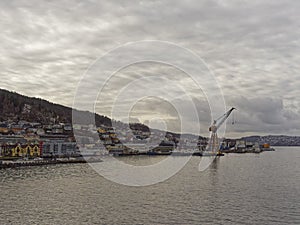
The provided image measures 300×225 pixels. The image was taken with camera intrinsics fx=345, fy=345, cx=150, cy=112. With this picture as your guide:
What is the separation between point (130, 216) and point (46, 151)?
32.6 meters

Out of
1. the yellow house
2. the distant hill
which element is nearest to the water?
the yellow house

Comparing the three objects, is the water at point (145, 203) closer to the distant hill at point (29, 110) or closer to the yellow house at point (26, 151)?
the yellow house at point (26, 151)

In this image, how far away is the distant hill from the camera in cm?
6450

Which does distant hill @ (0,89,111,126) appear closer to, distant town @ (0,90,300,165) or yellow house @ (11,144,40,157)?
distant town @ (0,90,300,165)

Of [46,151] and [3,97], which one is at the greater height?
[3,97]

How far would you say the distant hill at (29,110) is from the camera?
212 feet

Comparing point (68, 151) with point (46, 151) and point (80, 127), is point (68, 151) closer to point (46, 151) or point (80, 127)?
point (46, 151)

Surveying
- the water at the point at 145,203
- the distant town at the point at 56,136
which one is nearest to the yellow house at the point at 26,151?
the distant town at the point at 56,136

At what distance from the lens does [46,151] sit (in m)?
41.3

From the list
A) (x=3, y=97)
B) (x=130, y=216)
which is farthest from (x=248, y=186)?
(x=3, y=97)

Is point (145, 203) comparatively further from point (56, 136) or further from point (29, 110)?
point (29, 110)

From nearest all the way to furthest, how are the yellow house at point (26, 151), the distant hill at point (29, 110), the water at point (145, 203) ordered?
1. the water at point (145, 203)
2. the yellow house at point (26, 151)
3. the distant hill at point (29, 110)

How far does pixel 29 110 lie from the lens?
226ft

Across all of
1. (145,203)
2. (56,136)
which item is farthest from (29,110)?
(145,203)
